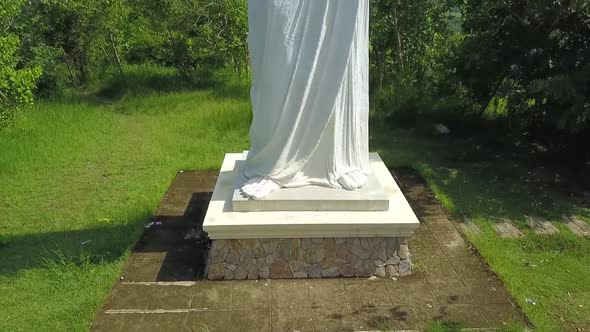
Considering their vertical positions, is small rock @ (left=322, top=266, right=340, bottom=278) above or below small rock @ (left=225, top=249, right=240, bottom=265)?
below

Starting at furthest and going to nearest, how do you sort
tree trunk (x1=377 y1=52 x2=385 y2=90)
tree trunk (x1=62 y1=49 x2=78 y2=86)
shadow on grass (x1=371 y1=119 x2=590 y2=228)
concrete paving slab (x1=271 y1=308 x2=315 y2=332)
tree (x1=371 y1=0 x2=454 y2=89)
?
tree trunk (x1=62 y1=49 x2=78 y2=86)
tree trunk (x1=377 y1=52 x2=385 y2=90)
tree (x1=371 y1=0 x2=454 y2=89)
shadow on grass (x1=371 y1=119 x2=590 y2=228)
concrete paving slab (x1=271 y1=308 x2=315 y2=332)

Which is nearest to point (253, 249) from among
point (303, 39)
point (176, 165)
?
point (303, 39)

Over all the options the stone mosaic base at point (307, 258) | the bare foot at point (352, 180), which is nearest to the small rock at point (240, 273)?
the stone mosaic base at point (307, 258)

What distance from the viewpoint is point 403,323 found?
3.40 metres

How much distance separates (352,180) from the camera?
400cm

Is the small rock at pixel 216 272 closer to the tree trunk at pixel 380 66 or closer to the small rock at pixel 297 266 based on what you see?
the small rock at pixel 297 266

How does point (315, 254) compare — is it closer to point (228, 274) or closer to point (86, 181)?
point (228, 274)

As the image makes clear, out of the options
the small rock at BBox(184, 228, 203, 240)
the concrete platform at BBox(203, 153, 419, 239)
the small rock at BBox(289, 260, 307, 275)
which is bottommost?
the small rock at BBox(184, 228, 203, 240)

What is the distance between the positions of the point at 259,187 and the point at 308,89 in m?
0.78

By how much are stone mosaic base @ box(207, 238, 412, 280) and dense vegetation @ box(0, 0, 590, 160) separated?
2.94m

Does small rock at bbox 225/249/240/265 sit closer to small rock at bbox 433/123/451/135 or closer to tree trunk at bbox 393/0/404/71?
small rock at bbox 433/123/451/135

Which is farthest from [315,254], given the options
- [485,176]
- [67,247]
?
[485,176]

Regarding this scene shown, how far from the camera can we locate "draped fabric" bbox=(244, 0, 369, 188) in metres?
3.66

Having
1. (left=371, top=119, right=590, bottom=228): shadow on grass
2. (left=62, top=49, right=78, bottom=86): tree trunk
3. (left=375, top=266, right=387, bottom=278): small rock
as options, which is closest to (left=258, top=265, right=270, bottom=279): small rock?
(left=375, top=266, right=387, bottom=278): small rock
